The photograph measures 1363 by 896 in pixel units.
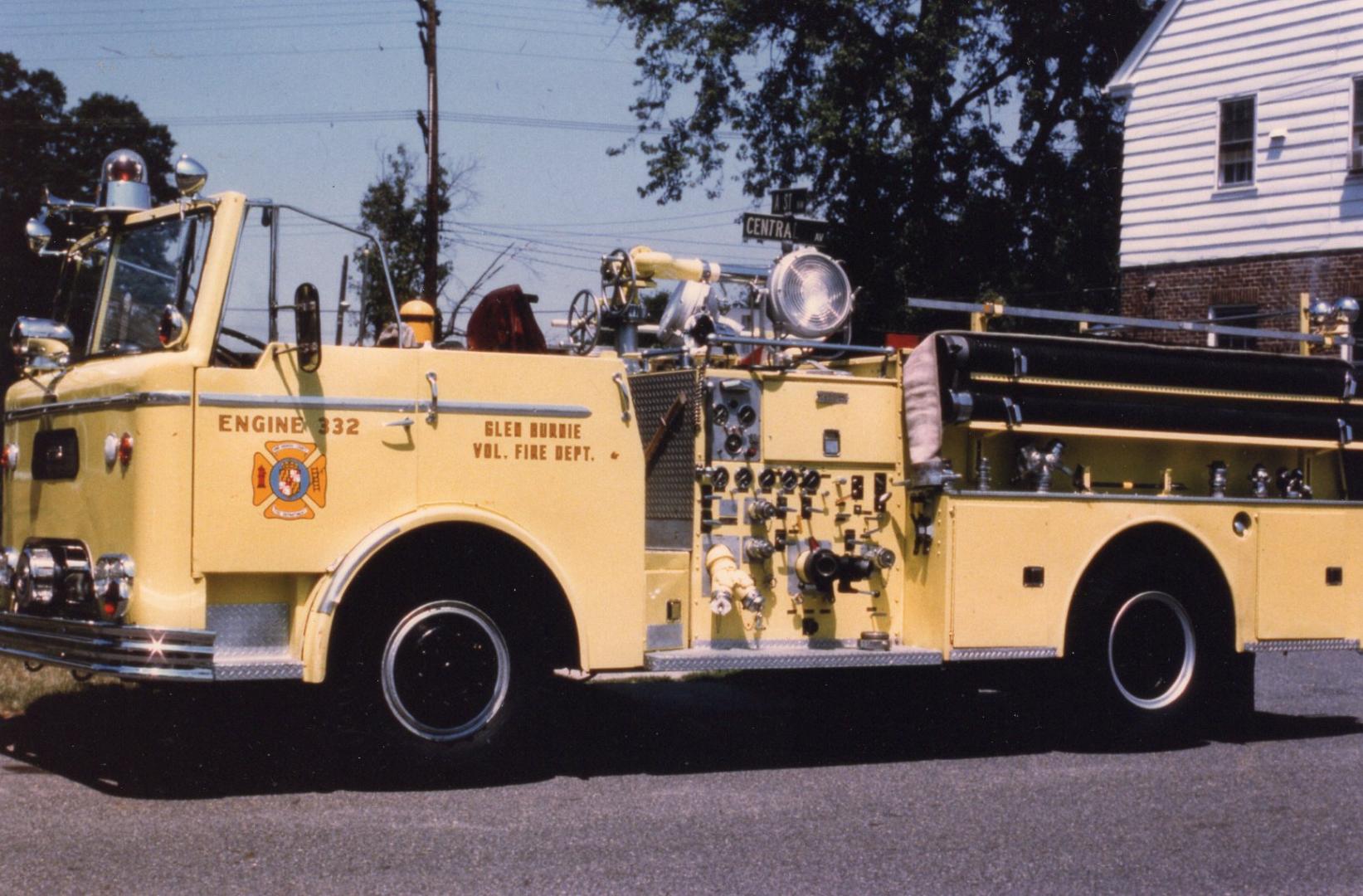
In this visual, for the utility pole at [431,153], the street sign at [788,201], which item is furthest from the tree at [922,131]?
the street sign at [788,201]

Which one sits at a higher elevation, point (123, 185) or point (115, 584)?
point (123, 185)

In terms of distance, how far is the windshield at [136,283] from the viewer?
7457 millimetres

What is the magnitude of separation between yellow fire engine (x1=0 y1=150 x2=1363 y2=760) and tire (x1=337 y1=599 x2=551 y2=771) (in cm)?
1

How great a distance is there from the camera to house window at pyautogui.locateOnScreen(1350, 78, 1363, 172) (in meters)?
20.7

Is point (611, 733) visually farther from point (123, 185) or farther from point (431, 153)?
point (431, 153)

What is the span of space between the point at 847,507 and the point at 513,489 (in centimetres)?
210

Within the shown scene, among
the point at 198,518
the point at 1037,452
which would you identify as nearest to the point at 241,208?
the point at 198,518

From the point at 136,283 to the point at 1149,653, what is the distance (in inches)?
231

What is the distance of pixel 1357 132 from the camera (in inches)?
818

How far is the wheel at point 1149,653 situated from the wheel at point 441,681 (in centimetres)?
335

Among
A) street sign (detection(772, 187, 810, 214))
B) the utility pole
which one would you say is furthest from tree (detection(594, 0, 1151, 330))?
street sign (detection(772, 187, 810, 214))

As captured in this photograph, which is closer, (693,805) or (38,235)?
(693,805)

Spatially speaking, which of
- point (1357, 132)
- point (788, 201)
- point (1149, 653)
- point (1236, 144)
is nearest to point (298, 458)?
point (788, 201)

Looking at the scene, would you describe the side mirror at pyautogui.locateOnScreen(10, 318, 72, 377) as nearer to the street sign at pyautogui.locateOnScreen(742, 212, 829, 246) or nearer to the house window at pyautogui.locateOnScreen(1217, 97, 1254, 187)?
the street sign at pyautogui.locateOnScreen(742, 212, 829, 246)
